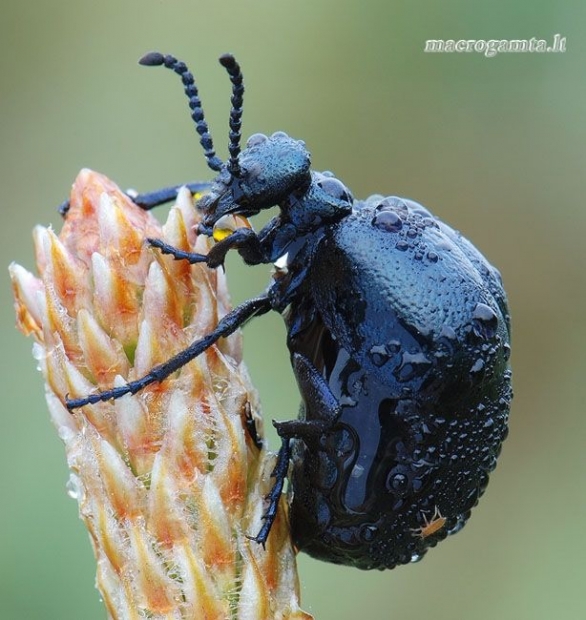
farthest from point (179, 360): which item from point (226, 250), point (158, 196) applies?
point (158, 196)

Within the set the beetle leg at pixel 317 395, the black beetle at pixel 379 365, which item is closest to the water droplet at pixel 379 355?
the black beetle at pixel 379 365

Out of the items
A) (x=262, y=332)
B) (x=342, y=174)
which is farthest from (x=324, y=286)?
(x=342, y=174)

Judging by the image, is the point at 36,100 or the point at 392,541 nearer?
the point at 392,541

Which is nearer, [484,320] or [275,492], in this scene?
[275,492]

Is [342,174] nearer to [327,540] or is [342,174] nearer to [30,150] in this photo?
[30,150]

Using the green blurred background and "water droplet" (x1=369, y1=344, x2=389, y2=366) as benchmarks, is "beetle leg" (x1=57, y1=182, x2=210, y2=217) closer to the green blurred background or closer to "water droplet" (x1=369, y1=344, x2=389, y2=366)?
"water droplet" (x1=369, y1=344, x2=389, y2=366)

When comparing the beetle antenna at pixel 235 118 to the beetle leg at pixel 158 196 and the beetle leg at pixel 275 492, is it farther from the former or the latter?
the beetle leg at pixel 275 492

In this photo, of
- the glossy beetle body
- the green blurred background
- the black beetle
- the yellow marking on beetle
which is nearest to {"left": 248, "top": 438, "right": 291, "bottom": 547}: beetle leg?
the black beetle

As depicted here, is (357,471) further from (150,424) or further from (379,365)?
(150,424)
